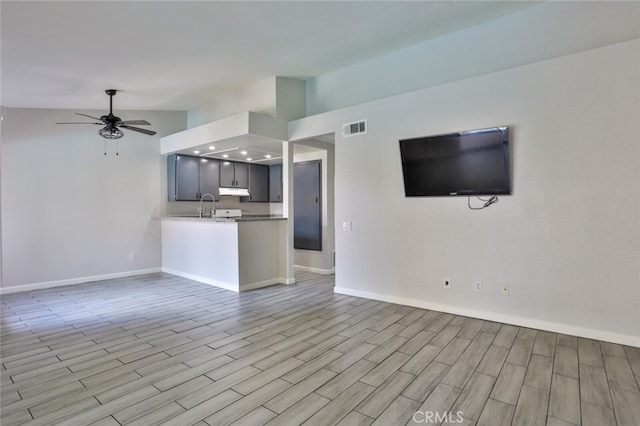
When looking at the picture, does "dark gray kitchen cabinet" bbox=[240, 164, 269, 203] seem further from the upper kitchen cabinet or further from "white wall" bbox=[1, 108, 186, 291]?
"white wall" bbox=[1, 108, 186, 291]

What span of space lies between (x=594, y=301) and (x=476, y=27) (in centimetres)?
314

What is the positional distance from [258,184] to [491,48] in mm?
5106

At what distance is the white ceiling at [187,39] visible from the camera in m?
2.80

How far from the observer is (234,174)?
6977 millimetres

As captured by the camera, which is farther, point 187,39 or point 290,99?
point 290,99

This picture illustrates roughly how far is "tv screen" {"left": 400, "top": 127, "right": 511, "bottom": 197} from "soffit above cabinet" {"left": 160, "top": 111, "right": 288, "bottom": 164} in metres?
2.08

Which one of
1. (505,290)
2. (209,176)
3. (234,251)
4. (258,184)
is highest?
(209,176)

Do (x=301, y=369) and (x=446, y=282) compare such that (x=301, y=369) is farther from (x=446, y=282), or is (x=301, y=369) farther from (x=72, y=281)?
(x=72, y=281)

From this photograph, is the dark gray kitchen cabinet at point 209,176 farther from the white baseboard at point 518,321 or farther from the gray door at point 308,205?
the white baseboard at point 518,321

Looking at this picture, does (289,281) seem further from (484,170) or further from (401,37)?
(401,37)

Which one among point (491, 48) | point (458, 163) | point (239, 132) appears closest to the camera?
point (458, 163)

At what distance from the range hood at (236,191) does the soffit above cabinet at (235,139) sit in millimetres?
661

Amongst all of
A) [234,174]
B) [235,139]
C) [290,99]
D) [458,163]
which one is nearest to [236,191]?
[234,174]

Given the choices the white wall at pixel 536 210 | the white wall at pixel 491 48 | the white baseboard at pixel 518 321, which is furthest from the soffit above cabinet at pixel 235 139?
the white baseboard at pixel 518 321
